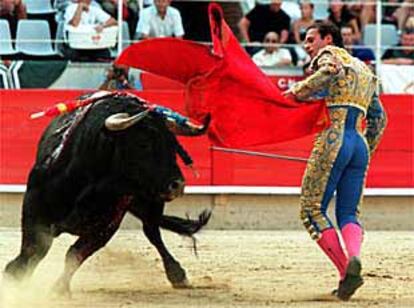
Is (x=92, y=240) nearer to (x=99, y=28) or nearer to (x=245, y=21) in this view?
(x=99, y=28)

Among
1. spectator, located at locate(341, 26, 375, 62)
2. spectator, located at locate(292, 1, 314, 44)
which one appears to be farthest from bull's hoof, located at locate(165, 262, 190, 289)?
spectator, located at locate(292, 1, 314, 44)

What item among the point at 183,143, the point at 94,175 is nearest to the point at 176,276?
the point at 94,175

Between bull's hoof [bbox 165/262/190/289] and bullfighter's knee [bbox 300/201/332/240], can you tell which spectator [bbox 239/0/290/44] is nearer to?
bull's hoof [bbox 165/262/190/289]

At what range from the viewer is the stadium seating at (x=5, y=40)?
10766mm

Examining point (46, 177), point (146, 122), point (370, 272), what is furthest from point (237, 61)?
point (370, 272)

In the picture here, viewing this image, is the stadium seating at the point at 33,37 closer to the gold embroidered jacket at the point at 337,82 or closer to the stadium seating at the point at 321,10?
the stadium seating at the point at 321,10

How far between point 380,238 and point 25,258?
3.81m

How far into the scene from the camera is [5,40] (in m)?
10.8

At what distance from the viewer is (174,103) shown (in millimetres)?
10148

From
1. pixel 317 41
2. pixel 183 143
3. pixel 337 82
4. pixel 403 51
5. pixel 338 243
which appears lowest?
pixel 183 143

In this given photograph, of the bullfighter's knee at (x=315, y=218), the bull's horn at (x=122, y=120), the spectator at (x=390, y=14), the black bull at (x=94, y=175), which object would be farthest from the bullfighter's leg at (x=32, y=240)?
the spectator at (x=390, y=14)

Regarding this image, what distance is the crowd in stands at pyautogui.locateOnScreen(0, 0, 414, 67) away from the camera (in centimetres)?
1080

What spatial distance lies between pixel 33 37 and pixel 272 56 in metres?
1.94

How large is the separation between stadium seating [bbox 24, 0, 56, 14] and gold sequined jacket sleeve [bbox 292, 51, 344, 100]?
197 inches
